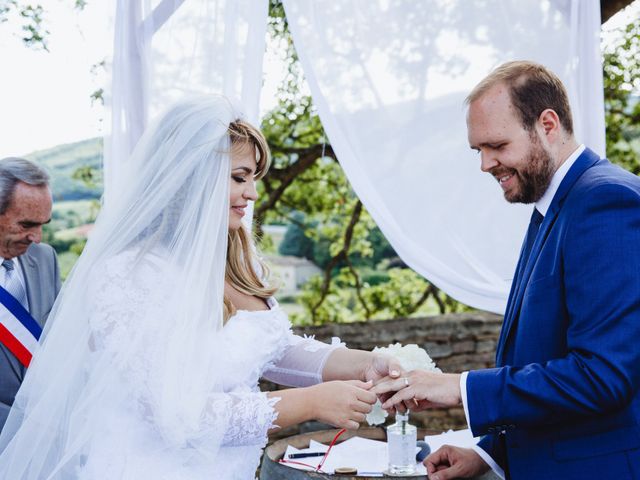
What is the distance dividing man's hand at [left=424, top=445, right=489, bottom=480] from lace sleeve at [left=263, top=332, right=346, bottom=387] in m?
0.48

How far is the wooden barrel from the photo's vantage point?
201cm

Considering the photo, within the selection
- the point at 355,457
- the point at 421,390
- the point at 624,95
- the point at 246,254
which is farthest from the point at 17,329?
the point at 624,95

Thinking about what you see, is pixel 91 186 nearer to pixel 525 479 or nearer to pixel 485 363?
pixel 485 363

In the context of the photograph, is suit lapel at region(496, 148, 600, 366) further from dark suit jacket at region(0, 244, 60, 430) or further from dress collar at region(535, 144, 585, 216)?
dark suit jacket at region(0, 244, 60, 430)

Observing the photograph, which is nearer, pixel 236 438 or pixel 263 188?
pixel 236 438

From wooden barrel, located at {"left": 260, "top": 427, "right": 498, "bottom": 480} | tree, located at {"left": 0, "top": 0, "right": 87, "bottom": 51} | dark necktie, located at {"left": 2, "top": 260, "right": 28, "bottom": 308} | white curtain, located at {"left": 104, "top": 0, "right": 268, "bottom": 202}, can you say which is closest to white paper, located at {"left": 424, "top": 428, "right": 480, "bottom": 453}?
wooden barrel, located at {"left": 260, "top": 427, "right": 498, "bottom": 480}

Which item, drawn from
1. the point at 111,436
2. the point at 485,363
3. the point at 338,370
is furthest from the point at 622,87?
the point at 111,436

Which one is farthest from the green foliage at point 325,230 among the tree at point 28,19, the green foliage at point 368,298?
the tree at point 28,19

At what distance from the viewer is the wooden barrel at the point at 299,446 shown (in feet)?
6.58

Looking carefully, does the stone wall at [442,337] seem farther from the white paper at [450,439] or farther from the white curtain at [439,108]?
the white paper at [450,439]

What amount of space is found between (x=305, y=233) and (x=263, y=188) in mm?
675

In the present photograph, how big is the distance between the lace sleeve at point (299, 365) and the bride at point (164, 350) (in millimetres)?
260

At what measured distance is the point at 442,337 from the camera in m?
5.18

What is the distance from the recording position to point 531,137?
5.98 ft
